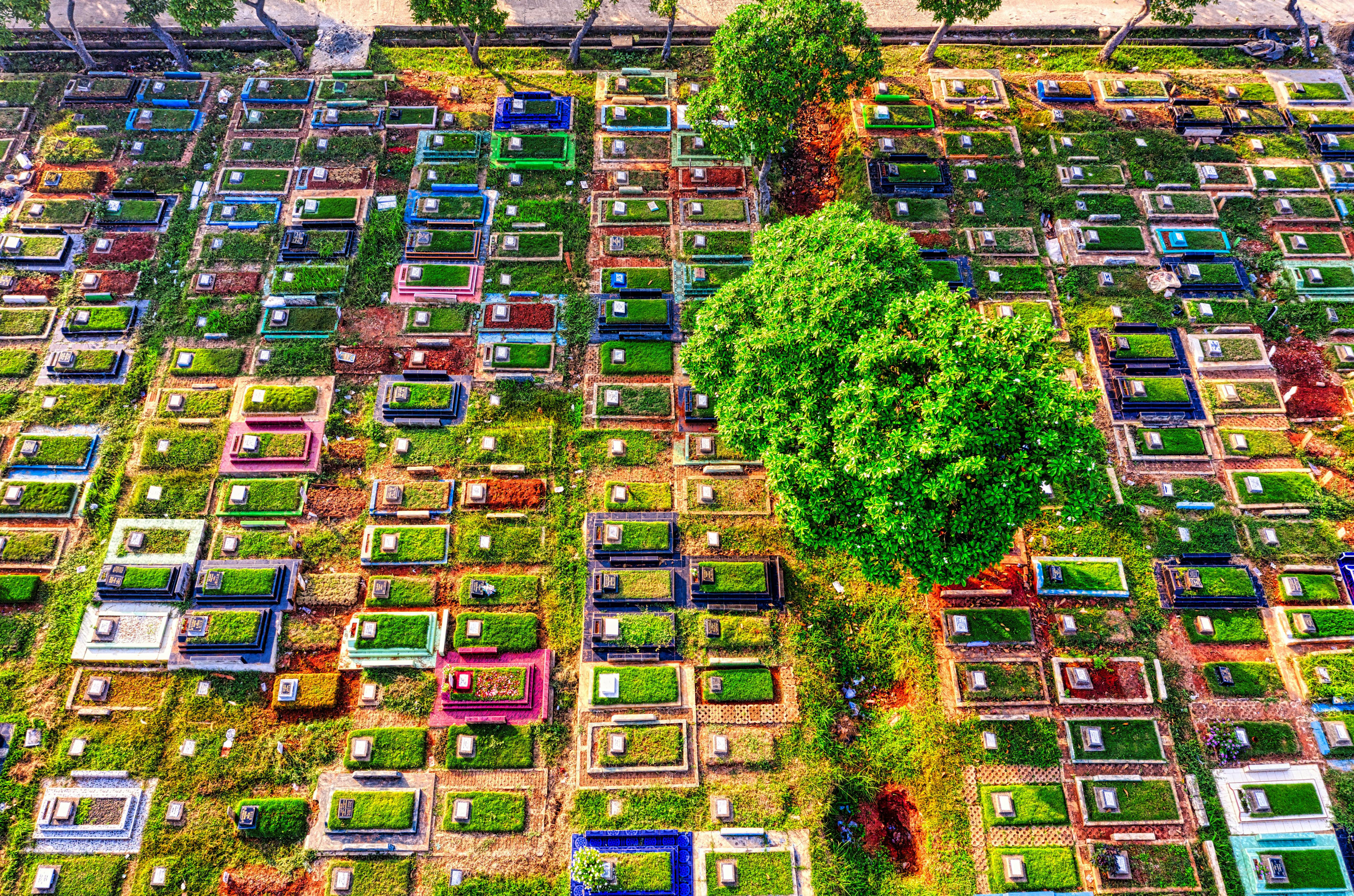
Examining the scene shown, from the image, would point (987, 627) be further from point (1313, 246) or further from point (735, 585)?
point (1313, 246)

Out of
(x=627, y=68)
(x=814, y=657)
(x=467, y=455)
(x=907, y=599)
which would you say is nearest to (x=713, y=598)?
(x=814, y=657)

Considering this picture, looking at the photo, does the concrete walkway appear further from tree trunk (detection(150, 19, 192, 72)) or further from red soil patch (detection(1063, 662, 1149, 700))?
red soil patch (detection(1063, 662, 1149, 700))

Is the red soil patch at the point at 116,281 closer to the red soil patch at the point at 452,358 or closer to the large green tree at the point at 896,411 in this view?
the red soil patch at the point at 452,358

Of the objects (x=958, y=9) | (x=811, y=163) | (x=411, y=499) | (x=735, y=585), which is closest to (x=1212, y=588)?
(x=735, y=585)

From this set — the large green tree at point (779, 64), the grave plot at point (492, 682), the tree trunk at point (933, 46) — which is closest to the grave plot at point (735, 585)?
the grave plot at point (492, 682)

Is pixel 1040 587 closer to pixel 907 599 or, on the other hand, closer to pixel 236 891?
pixel 907 599

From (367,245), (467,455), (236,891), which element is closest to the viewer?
(236,891)
